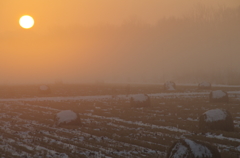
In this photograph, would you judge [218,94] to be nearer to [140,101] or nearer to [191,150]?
[140,101]

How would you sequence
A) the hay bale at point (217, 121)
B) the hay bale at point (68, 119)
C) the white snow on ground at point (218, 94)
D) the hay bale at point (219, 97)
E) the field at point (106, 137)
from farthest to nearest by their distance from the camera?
the white snow on ground at point (218, 94)
the hay bale at point (219, 97)
the hay bale at point (68, 119)
the hay bale at point (217, 121)
the field at point (106, 137)

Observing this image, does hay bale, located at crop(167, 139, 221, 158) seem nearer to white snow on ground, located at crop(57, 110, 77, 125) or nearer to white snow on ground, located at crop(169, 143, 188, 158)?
white snow on ground, located at crop(169, 143, 188, 158)

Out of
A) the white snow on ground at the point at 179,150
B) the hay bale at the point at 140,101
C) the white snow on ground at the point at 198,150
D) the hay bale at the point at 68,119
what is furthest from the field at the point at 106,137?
the hay bale at the point at 140,101

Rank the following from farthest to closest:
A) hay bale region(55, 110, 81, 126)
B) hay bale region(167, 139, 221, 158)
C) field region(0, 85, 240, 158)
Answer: hay bale region(55, 110, 81, 126) < field region(0, 85, 240, 158) < hay bale region(167, 139, 221, 158)

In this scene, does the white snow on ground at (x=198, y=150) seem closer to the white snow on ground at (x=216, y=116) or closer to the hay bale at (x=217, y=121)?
the hay bale at (x=217, y=121)

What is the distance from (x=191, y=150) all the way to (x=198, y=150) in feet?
0.92

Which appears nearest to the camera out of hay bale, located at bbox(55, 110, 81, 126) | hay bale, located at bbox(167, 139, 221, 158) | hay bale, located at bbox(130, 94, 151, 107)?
hay bale, located at bbox(167, 139, 221, 158)

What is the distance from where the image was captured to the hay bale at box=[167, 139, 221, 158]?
9.21m

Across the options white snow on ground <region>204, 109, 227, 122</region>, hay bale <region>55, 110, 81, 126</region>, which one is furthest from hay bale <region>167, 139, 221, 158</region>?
hay bale <region>55, 110, 81, 126</region>

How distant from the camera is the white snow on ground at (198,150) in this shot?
9219mm

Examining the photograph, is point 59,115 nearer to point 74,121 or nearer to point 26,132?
point 74,121

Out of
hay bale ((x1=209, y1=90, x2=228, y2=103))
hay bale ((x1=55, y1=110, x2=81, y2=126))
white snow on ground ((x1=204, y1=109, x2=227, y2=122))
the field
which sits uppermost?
hay bale ((x1=209, y1=90, x2=228, y2=103))

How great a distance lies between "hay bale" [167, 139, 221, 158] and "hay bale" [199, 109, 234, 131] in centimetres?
802

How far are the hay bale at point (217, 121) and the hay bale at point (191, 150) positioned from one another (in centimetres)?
802
